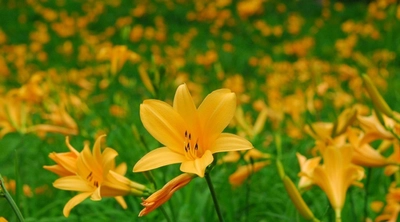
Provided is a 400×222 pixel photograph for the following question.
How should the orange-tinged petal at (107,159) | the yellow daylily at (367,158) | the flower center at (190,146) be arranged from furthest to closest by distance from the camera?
the yellow daylily at (367,158), the orange-tinged petal at (107,159), the flower center at (190,146)

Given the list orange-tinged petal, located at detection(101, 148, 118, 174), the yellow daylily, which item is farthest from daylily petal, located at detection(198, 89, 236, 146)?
the yellow daylily

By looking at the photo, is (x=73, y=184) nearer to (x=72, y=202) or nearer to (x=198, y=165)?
(x=72, y=202)

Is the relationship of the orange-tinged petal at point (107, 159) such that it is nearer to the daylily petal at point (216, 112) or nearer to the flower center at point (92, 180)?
the flower center at point (92, 180)

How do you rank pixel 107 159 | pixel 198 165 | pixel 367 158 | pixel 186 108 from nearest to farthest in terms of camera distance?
1. pixel 198 165
2. pixel 186 108
3. pixel 107 159
4. pixel 367 158

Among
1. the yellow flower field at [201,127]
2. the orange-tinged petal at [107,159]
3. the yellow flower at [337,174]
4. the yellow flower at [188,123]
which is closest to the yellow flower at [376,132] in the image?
the yellow flower field at [201,127]

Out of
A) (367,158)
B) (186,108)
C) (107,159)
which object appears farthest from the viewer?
(367,158)

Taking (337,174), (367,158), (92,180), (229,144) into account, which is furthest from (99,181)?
(367,158)

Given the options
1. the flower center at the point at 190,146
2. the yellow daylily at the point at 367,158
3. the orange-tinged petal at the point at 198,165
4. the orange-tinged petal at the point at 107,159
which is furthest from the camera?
the yellow daylily at the point at 367,158

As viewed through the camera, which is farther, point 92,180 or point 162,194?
point 92,180
